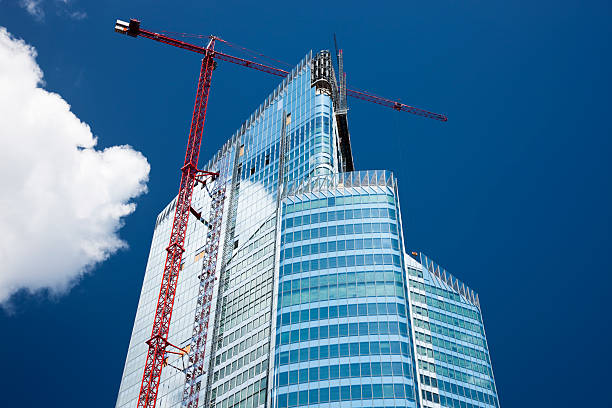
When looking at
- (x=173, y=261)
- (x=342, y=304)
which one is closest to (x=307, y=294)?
(x=342, y=304)

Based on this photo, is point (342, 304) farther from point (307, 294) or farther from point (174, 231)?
point (174, 231)

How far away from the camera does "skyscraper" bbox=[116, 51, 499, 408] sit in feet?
311

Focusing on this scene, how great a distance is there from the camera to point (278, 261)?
110312 millimetres

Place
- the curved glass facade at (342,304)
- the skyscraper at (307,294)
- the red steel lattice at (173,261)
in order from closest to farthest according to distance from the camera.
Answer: the curved glass facade at (342,304) → the skyscraper at (307,294) → the red steel lattice at (173,261)

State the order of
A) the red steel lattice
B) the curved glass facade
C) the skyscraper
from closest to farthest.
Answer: the curved glass facade
the skyscraper
the red steel lattice

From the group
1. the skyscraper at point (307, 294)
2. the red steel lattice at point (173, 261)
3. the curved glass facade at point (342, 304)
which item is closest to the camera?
the curved glass facade at point (342, 304)

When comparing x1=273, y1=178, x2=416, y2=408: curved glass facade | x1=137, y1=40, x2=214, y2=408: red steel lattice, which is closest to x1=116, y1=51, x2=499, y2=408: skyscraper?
x1=273, y1=178, x2=416, y2=408: curved glass facade

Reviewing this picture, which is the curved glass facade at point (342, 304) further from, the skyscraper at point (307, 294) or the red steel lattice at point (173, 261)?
the red steel lattice at point (173, 261)

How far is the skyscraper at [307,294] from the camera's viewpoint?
94.9 metres

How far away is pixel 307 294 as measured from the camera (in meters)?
104

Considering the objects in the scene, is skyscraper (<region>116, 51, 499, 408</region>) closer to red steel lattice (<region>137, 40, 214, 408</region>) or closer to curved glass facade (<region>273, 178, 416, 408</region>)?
curved glass facade (<region>273, 178, 416, 408</region>)

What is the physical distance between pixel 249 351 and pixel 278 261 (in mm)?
16070

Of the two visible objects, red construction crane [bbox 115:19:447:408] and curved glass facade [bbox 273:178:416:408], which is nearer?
curved glass facade [bbox 273:178:416:408]

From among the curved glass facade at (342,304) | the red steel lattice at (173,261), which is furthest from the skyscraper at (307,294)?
the red steel lattice at (173,261)
